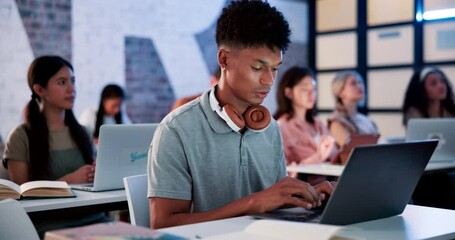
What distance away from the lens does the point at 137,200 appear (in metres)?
1.86

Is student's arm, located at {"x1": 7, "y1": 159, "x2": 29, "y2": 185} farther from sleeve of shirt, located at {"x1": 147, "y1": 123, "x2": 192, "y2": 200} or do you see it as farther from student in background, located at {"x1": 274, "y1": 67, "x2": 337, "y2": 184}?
student in background, located at {"x1": 274, "y1": 67, "x2": 337, "y2": 184}

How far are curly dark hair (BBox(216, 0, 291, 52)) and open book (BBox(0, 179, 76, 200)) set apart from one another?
96cm

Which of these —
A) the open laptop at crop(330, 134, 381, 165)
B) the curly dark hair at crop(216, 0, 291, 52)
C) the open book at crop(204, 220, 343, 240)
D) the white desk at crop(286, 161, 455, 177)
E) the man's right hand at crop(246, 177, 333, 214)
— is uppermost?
the curly dark hair at crop(216, 0, 291, 52)

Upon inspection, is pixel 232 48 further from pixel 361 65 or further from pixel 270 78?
pixel 361 65

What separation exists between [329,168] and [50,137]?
1.53 meters

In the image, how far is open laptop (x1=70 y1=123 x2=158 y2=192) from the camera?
2391 millimetres

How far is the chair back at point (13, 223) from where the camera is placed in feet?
5.02

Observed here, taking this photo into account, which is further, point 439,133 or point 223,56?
point 439,133

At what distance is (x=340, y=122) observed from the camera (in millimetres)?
4723

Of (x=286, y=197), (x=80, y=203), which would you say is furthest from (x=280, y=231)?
(x=80, y=203)

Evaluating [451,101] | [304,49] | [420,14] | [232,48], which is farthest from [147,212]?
[304,49]

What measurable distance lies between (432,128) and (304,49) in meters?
3.94

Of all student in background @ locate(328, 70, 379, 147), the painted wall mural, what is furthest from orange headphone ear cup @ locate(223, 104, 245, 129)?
the painted wall mural

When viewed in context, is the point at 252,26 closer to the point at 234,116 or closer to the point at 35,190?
the point at 234,116
